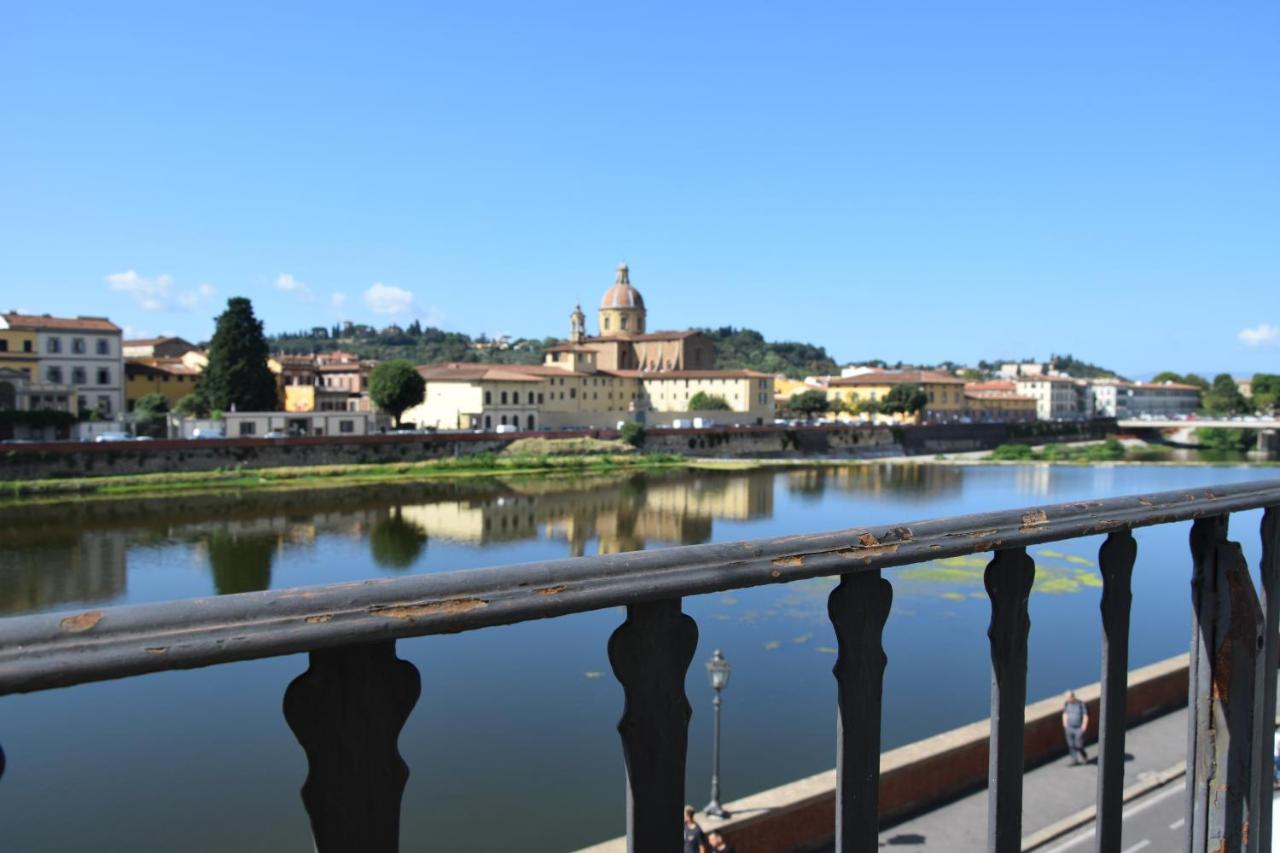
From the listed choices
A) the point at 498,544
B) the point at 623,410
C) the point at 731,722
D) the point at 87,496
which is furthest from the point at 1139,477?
the point at 87,496

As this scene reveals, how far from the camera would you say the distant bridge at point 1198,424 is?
5941 cm

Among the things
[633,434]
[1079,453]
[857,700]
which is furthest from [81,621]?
[1079,453]

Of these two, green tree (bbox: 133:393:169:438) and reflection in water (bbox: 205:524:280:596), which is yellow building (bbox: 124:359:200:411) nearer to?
green tree (bbox: 133:393:169:438)

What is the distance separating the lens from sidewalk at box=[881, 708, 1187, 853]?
625 cm

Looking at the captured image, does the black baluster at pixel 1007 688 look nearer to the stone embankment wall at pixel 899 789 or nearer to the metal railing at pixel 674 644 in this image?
the metal railing at pixel 674 644

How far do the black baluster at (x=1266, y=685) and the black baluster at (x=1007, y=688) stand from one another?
23.4 inches

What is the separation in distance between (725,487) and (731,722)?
28576mm

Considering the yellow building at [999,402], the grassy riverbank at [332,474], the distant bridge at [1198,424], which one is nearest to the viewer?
the grassy riverbank at [332,474]

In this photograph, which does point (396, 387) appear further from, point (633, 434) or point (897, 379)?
point (897, 379)

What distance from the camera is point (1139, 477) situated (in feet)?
142

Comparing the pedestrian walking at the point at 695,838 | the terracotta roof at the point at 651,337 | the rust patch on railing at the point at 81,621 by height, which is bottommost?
the pedestrian walking at the point at 695,838

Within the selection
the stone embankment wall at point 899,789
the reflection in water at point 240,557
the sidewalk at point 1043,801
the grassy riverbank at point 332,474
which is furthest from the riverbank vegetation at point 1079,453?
the stone embankment wall at point 899,789

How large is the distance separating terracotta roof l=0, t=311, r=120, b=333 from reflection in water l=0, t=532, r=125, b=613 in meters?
16.1

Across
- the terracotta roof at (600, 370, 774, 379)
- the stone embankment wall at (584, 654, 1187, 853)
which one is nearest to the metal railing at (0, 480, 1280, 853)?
the stone embankment wall at (584, 654, 1187, 853)
